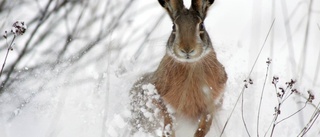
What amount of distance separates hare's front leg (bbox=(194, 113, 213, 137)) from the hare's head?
0.59 m

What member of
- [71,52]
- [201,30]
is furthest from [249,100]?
[71,52]

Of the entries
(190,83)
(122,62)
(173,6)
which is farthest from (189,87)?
(122,62)

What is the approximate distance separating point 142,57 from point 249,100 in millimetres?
919

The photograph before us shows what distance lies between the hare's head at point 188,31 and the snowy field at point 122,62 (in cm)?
74

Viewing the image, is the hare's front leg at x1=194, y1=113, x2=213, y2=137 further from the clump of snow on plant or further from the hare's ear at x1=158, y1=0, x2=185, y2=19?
the hare's ear at x1=158, y1=0, x2=185, y2=19

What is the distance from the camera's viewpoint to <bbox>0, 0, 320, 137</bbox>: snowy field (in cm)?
405

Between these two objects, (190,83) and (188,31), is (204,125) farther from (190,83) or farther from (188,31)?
(188,31)

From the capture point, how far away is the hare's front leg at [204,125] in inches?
150

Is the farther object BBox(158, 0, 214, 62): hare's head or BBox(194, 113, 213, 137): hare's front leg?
BBox(194, 113, 213, 137): hare's front leg

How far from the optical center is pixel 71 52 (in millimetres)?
4730

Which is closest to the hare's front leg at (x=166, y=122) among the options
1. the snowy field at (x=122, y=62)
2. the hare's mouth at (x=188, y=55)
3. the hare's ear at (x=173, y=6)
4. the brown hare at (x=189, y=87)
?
the brown hare at (x=189, y=87)

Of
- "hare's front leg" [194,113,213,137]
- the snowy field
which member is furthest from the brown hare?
Answer: the snowy field

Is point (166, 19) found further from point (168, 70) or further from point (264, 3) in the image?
point (168, 70)

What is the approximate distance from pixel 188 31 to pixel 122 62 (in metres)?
1.57
